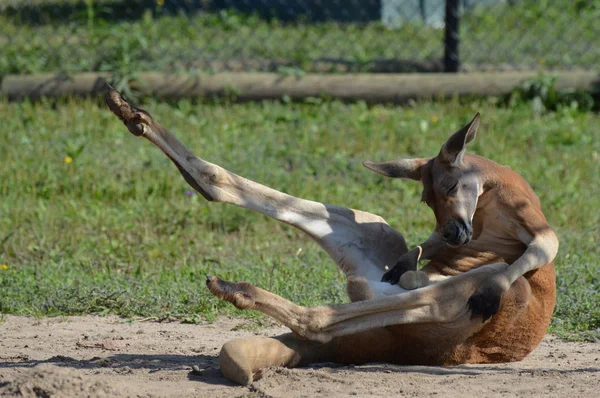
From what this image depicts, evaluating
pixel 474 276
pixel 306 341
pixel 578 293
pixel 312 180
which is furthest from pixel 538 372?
pixel 312 180

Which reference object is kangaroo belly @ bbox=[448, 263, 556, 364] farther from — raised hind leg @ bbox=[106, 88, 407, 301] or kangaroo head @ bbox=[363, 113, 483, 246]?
raised hind leg @ bbox=[106, 88, 407, 301]

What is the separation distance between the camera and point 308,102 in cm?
888

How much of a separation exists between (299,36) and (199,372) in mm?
7474

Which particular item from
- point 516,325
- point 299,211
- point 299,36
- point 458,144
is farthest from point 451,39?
point 516,325

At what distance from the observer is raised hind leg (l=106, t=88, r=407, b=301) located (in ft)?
13.7

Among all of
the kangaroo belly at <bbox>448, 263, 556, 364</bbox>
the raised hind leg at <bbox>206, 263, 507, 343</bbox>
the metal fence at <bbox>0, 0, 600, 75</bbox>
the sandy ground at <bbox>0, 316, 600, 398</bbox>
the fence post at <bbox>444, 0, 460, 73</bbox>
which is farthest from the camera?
the metal fence at <bbox>0, 0, 600, 75</bbox>

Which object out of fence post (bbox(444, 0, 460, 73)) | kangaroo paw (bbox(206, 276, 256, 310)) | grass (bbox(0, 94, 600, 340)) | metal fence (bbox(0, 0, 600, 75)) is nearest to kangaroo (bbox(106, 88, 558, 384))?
kangaroo paw (bbox(206, 276, 256, 310))

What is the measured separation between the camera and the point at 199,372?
3.83 m

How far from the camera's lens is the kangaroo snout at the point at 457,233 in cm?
414

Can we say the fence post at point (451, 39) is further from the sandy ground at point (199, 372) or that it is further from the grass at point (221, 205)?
the sandy ground at point (199, 372)

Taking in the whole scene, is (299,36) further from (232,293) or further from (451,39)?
(232,293)

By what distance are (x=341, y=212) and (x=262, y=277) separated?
3.80 ft

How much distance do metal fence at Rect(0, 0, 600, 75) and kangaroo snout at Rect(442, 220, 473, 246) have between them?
16.6 ft

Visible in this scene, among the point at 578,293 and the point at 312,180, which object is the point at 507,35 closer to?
the point at 312,180
